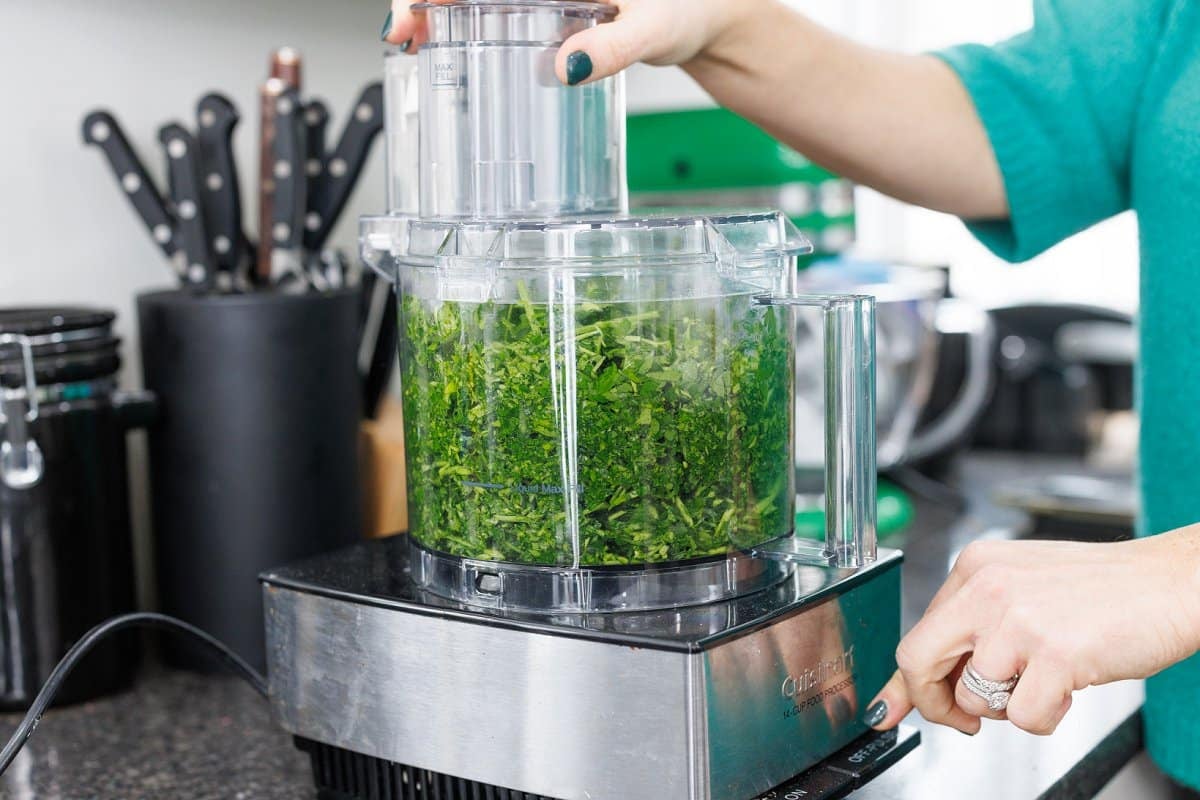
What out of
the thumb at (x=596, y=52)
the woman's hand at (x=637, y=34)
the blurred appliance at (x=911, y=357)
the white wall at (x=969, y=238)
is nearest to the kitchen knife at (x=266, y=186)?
the woman's hand at (x=637, y=34)

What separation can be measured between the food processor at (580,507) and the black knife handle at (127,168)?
0.34m

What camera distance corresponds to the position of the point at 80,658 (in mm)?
743

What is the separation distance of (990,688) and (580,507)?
20cm

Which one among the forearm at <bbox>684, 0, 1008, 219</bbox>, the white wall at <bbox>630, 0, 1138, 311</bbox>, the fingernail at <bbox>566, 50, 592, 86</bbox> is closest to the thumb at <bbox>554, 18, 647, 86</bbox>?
the fingernail at <bbox>566, 50, 592, 86</bbox>

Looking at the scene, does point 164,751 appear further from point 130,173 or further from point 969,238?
point 969,238

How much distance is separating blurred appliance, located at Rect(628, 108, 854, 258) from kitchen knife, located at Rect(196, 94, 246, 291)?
1.61 feet

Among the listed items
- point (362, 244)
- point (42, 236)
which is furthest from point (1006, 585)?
point (42, 236)

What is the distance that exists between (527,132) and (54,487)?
404mm

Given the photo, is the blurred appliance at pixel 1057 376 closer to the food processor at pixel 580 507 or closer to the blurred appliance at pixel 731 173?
the blurred appliance at pixel 731 173

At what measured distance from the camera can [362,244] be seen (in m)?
0.71

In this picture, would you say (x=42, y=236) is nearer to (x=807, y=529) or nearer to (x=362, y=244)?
(x=362, y=244)

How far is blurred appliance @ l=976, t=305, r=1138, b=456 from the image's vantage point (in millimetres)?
1667

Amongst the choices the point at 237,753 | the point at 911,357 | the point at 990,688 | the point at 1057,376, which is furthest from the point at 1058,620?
the point at 1057,376

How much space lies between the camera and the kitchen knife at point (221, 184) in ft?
3.06
